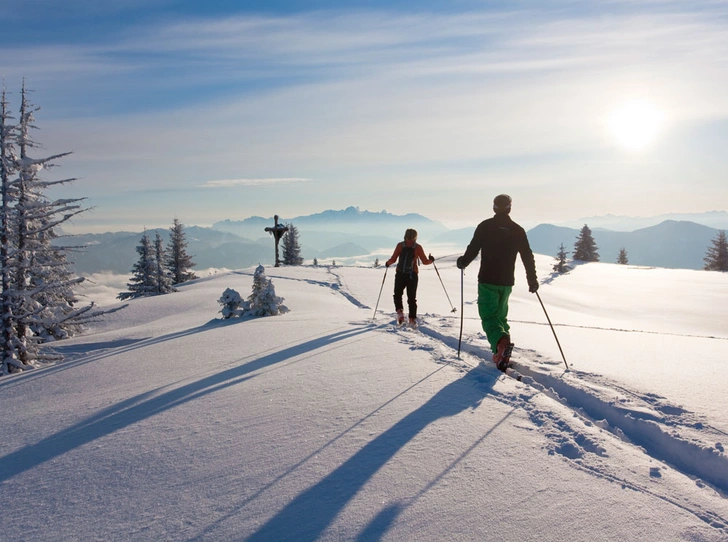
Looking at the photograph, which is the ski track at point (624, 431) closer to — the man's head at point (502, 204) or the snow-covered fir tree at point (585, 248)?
the man's head at point (502, 204)

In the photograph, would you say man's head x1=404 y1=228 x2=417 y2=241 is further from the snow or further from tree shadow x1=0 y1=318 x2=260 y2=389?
tree shadow x1=0 y1=318 x2=260 y2=389

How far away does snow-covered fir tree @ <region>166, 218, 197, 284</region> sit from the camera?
46.1 m

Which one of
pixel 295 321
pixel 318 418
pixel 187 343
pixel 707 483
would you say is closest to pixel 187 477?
pixel 318 418

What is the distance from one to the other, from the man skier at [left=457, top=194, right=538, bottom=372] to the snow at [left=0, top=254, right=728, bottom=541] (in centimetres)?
68

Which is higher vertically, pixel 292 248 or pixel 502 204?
pixel 502 204

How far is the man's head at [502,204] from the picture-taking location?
20.1 ft

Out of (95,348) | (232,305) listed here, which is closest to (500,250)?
(232,305)

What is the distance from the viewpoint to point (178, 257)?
154 ft

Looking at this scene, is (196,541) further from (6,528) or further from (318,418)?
(318,418)

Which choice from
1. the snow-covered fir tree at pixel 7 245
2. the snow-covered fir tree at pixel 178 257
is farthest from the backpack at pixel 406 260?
the snow-covered fir tree at pixel 178 257

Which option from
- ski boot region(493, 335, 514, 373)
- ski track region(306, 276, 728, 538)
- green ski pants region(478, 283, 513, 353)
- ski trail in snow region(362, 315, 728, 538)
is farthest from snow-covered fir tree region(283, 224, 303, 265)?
ski trail in snow region(362, 315, 728, 538)

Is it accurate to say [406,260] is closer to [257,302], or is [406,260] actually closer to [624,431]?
[257,302]

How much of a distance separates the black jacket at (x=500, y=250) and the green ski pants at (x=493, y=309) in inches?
4.4

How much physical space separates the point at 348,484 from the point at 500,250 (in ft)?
14.3
